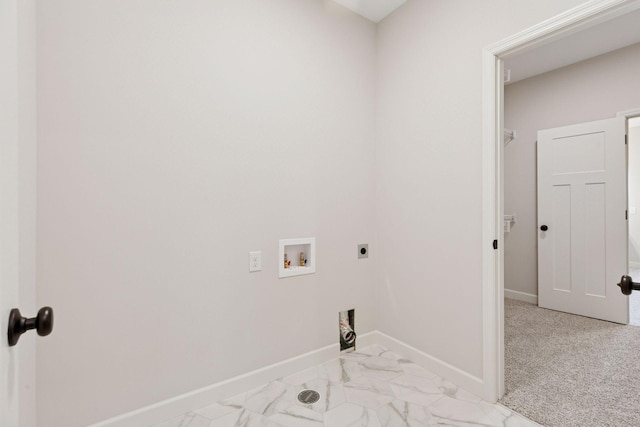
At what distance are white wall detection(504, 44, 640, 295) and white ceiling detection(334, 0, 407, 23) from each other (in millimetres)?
2431

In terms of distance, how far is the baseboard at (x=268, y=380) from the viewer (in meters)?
1.55

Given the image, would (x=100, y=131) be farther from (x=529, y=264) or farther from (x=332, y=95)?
(x=529, y=264)

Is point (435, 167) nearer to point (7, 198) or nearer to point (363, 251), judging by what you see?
point (363, 251)

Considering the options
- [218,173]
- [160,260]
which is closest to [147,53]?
[218,173]

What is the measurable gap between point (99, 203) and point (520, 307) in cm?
414

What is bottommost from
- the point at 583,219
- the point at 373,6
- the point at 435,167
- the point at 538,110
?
the point at 583,219

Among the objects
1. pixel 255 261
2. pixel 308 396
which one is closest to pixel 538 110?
pixel 255 261

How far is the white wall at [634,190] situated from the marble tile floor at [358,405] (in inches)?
258

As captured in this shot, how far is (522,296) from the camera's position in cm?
380

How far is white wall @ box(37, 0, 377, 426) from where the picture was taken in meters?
1.37

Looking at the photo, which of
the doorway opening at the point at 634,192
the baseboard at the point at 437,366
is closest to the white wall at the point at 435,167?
the baseboard at the point at 437,366

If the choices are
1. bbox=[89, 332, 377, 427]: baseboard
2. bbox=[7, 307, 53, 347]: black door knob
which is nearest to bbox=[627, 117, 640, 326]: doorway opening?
bbox=[89, 332, 377, 427]: baseboard

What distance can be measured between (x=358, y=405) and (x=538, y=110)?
3.85m

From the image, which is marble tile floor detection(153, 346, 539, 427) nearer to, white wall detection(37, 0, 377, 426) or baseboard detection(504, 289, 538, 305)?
white wall detection(37, 0, 377, 426)
